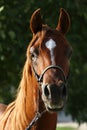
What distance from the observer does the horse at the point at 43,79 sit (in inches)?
236

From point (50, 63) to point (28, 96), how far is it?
0.45 metres

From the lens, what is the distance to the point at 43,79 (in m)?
6.11

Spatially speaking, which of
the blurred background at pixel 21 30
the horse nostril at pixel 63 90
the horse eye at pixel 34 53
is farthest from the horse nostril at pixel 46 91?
the blurred background at pixel 21 30

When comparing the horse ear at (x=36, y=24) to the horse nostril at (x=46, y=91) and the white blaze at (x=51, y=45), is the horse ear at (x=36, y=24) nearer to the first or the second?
the white blaze at (x=51, y=45)

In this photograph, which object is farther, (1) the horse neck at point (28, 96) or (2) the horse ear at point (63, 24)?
(2) the horse ear at point (63, 24)

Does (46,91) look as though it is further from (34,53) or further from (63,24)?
(63,24)

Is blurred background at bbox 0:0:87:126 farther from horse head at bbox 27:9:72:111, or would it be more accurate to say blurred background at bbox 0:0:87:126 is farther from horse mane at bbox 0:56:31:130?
horse head at bbox 27:9:72:111

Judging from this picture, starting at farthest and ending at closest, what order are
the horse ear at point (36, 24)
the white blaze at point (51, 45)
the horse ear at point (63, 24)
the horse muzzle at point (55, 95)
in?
the horse ear at point (63, 24) < the horse ear at point (36, 24) < the white blaze at point (51, 45) < the horse muzzle at point (55, 95)

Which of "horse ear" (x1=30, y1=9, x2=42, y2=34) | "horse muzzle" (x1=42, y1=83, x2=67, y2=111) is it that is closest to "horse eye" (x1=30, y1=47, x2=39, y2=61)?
"horse ear" (x1=30, y1=9, x2=42, y2=34)

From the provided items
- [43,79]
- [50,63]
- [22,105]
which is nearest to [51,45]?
[50,63]

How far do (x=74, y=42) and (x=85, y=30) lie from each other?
578 millimetres

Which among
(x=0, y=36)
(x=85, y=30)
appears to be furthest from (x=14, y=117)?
(x=85, y=30)

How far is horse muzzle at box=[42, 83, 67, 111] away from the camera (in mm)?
5945

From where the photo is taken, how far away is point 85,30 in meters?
14.1
